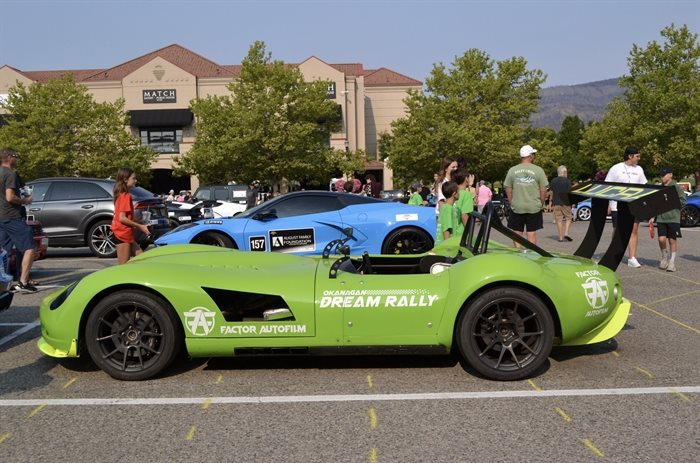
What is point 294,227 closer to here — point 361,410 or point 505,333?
point 505,333

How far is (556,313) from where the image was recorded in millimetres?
4328

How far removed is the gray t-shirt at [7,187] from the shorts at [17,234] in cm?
9

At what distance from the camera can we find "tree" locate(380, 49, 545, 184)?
138 feet

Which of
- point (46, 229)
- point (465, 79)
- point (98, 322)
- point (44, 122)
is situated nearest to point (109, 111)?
point (44, 122)

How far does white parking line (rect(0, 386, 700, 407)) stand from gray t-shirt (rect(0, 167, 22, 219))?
14.7 ft

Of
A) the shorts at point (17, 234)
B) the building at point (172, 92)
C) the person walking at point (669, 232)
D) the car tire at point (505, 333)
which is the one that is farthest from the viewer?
the building at point (172, 92)

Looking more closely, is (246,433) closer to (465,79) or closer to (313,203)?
(313,203)

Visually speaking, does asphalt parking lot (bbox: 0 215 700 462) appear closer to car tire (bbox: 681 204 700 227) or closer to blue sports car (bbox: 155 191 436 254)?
blue sports car (bbox: 155 191 436 254)

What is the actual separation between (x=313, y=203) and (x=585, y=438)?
21.5 ft

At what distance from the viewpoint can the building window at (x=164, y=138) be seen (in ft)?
161

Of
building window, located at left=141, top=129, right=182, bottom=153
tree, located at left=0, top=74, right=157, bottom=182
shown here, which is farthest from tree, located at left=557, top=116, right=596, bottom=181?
tree, located at left=0, top=74, right=157, bottom=182

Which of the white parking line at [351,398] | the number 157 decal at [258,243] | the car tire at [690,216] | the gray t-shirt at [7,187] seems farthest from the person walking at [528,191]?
the car tire at [690,216]

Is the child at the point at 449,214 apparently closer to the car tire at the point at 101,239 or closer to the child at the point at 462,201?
the child at the point at 462,201

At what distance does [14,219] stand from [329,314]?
550cm
